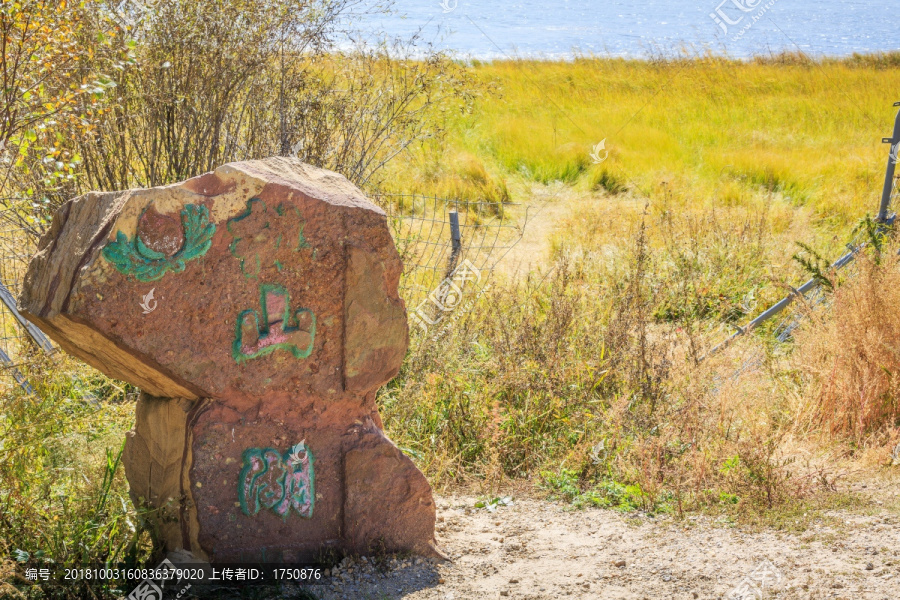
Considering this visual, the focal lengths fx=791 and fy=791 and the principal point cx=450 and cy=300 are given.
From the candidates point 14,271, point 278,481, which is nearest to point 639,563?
point 278,481

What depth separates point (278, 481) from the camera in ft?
9.12

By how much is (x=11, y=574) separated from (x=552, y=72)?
1372 cm

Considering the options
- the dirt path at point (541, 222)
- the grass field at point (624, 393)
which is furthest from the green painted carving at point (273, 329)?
the dirt path at point (541, 222)

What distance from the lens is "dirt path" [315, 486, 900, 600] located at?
2.68 meters

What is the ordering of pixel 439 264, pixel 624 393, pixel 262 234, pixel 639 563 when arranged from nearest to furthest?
pixel 262 234, pixel 639 563, pixel 624 393, pixel 439 264

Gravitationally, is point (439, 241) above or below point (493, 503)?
above

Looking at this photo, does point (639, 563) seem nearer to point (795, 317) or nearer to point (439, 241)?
point (795, 317)

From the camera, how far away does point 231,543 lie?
276 cm

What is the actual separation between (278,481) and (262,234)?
0.87 m

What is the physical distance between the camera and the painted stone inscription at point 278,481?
275 cm

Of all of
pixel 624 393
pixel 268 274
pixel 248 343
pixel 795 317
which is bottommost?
pixel 624 393

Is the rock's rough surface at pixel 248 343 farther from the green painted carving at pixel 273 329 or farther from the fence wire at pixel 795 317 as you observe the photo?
the fence wire at pixel 795 317

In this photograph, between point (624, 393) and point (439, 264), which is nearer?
point (624, 393)

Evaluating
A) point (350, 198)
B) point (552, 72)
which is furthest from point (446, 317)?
point (552, 72)
